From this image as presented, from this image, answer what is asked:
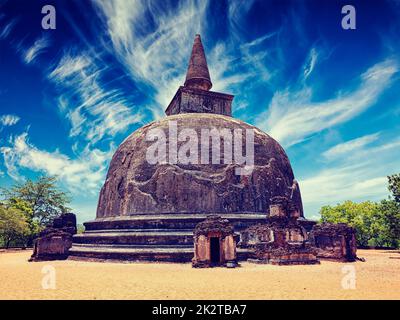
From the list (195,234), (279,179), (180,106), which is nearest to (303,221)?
(279,179)

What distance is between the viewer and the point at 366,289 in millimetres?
7258

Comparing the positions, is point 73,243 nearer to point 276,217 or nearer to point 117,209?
point 117,209

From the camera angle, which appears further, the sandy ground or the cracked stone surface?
the cracked stone surface

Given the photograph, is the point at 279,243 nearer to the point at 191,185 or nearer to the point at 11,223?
the point at 191,185

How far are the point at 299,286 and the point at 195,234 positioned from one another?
6.27 m

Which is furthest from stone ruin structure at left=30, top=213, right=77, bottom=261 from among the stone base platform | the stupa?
the stone base platform

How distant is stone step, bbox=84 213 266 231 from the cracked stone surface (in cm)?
38

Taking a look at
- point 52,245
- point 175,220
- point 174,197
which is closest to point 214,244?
point 175,220

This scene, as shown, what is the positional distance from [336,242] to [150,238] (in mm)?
9735

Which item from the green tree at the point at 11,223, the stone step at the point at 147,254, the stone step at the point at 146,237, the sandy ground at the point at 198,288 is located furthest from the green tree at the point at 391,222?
the green tree at the point at 11,223

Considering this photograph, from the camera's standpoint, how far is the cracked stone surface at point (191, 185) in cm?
1600

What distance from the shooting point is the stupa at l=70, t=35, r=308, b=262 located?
48.5 ft

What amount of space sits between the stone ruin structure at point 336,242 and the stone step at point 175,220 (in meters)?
3.67

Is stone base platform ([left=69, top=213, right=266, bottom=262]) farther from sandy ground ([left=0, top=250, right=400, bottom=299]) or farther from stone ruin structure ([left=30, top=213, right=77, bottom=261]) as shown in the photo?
sandy ground ([left=0, top=250, right=400, bottom=299])
